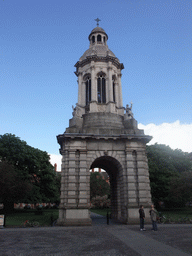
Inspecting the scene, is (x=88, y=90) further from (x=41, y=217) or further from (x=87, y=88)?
(x=41, y=217)

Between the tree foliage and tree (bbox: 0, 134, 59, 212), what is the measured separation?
65.8 feet

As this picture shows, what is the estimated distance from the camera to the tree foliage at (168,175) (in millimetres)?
30906

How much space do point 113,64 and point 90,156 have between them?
1455cm

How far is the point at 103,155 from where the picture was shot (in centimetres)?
2069

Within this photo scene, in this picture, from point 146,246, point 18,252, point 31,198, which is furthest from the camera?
point 31,198

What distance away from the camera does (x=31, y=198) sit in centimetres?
3456

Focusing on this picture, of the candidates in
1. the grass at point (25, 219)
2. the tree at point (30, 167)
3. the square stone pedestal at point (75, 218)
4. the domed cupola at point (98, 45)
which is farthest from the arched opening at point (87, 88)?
the grass at point (25, 219)

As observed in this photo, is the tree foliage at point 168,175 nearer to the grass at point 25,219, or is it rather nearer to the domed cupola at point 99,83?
the domed cupola at point 99,83

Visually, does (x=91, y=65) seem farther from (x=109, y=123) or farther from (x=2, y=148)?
(x=2, y=148)

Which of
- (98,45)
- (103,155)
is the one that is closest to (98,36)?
(98,45)

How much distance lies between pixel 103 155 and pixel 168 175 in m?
23.8

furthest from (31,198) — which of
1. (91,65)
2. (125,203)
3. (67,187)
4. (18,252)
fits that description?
(18,252)

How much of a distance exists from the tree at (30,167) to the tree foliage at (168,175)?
20.1m

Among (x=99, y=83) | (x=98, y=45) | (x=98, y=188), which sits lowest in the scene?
(x=98, y=188)
